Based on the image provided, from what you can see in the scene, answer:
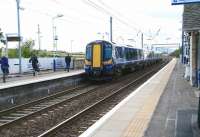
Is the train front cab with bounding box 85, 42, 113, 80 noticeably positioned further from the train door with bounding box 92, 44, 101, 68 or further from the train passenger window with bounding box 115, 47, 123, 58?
the train passenger window with bounding box 115, 47, 123, 58

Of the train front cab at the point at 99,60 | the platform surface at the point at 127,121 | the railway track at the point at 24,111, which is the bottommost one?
the railway track at the point at 24,111

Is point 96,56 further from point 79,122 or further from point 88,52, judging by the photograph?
point 79,122

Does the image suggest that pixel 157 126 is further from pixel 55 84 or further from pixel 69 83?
pixel 69 83

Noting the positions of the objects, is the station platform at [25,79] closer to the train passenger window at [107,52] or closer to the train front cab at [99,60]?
the train front cab at [99,60]

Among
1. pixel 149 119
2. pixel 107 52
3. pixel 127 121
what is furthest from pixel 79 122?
pixel 107 52

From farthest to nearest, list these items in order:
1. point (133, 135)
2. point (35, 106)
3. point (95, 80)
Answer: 1. point (95, 80)
2. point (35, 106)
3. point (133, 135)

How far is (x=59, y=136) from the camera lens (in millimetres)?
10930

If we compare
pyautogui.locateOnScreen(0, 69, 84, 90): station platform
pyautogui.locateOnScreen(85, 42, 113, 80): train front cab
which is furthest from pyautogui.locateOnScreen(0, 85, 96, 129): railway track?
pyautogui.locateOnScreen(85, 42, 113, 80): train front cab

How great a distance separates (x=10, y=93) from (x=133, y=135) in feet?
31.3

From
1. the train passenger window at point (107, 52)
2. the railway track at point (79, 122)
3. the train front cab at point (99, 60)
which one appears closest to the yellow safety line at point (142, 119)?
the railway track at point (79, 122)

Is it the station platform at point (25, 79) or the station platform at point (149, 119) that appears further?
the station platform at point (25, 79)

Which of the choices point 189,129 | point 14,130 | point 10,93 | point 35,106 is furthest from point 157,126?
point 10,93

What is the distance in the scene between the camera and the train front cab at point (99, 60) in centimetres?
2872

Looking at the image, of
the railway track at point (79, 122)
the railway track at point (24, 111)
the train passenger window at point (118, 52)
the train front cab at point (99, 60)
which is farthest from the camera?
the train passenger window at point (118, 52)
